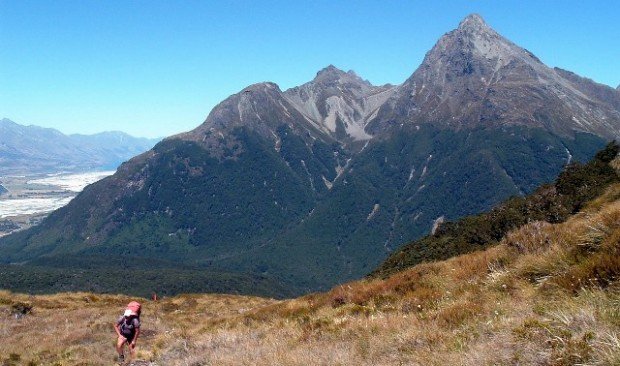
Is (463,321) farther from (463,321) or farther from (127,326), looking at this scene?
(127,326)

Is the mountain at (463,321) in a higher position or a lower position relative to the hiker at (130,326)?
higher

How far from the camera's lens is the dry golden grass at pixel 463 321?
22.9ft

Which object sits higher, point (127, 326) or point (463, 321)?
point (463, 321)

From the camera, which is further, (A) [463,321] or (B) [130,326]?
(B) [130,326]

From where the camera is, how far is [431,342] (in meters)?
8.82

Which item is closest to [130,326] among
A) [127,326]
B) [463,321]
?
[127,326]

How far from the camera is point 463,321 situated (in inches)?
391

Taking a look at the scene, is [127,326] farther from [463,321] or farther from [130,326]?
[463,321]

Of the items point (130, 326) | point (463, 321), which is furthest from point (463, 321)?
point (130, 326)

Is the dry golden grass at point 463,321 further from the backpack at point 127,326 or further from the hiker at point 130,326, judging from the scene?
the backpack at point 127,326

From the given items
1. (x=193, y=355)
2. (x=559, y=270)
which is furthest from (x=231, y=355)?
(x=559, y=270)

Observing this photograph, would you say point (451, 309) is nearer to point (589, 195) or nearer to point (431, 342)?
point (431, 342)

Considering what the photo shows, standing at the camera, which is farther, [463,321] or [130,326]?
[130,326]

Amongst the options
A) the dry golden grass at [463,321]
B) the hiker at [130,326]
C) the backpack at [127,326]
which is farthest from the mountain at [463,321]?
the backpack at [127,326]
